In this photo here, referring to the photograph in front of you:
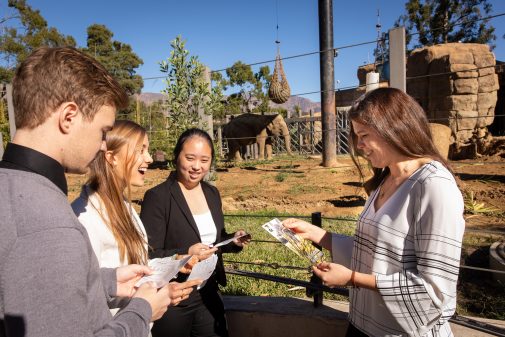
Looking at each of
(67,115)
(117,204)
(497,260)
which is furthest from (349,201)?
(67,115)

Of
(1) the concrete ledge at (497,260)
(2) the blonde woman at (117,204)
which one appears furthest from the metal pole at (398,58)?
(1) the concrete ledge at (497,260)

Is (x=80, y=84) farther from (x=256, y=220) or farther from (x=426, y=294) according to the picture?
(x=256, y=220)

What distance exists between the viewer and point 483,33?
96.8 ft

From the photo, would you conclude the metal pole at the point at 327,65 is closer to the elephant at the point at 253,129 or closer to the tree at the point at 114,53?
the elephant at the point at 253,129

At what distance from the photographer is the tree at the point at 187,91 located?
495 centimetres

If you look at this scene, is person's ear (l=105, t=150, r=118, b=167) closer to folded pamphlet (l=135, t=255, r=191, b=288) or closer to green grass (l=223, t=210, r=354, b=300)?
folded pamphlet (l=135, t=255, r=191, b=288)

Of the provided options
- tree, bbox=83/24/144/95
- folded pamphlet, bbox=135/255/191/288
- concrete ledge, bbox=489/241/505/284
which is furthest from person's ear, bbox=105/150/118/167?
tree, bbox=83/24/144/95

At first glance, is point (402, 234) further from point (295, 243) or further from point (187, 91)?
point (187, 91)

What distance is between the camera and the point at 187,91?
5059 millimetres

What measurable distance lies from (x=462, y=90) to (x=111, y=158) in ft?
52.7

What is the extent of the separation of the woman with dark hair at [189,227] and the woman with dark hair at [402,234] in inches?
32.7

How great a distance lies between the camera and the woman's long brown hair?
161cm

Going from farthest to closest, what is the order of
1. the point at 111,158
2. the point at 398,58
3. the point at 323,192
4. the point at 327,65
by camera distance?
the point at 327,65
the point at 323,192
the point at 398,58
the point at 111,158

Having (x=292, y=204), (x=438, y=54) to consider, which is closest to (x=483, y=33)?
(x=438, y=54)
